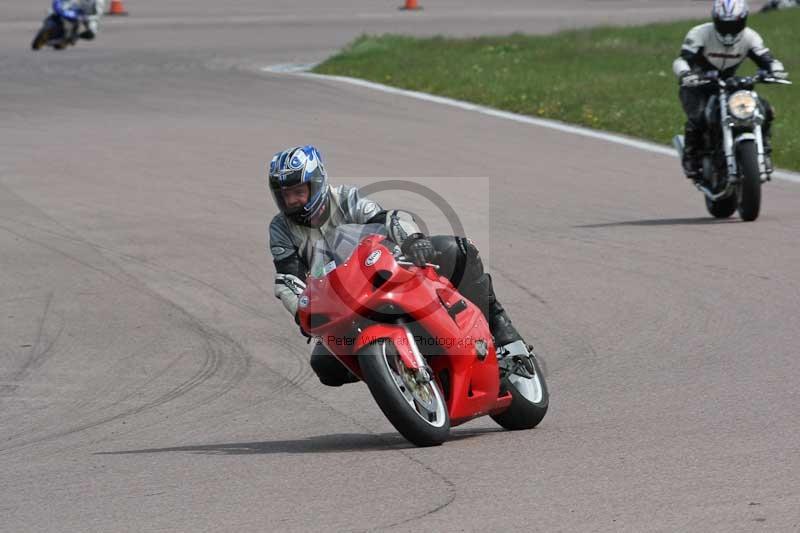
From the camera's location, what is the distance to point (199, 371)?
9.78 meters

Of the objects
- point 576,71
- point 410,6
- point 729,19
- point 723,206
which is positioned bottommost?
point 410,6

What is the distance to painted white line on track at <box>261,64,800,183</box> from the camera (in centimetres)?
1934

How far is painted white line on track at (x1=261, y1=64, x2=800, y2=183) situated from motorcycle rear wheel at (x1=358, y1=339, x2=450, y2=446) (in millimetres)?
10579

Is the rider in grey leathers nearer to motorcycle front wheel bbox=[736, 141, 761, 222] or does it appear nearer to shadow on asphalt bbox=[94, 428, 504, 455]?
shadow on asphalt bbox=[94, 428, 504, 455]

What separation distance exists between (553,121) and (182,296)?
11.0m

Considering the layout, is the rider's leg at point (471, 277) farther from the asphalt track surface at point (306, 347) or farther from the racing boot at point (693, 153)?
the racing boot at point (693, 153)

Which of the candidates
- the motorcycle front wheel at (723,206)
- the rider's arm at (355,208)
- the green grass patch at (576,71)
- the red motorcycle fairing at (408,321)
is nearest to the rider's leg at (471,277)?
the red motorcycle fairing at (408,321)

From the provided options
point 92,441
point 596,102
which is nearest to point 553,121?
point 596,102

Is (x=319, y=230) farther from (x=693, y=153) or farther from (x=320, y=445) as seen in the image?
(x=693, y=153)

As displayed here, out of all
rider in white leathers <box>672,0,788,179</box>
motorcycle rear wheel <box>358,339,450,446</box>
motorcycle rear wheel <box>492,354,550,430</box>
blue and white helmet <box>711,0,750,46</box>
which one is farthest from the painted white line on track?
motorcycle rear wheel <box>358,339,450,446</box>

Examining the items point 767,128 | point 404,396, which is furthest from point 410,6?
point 404,396

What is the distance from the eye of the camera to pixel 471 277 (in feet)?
25.2

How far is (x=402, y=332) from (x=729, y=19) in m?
8.21

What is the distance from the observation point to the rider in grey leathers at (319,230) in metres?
7.38
